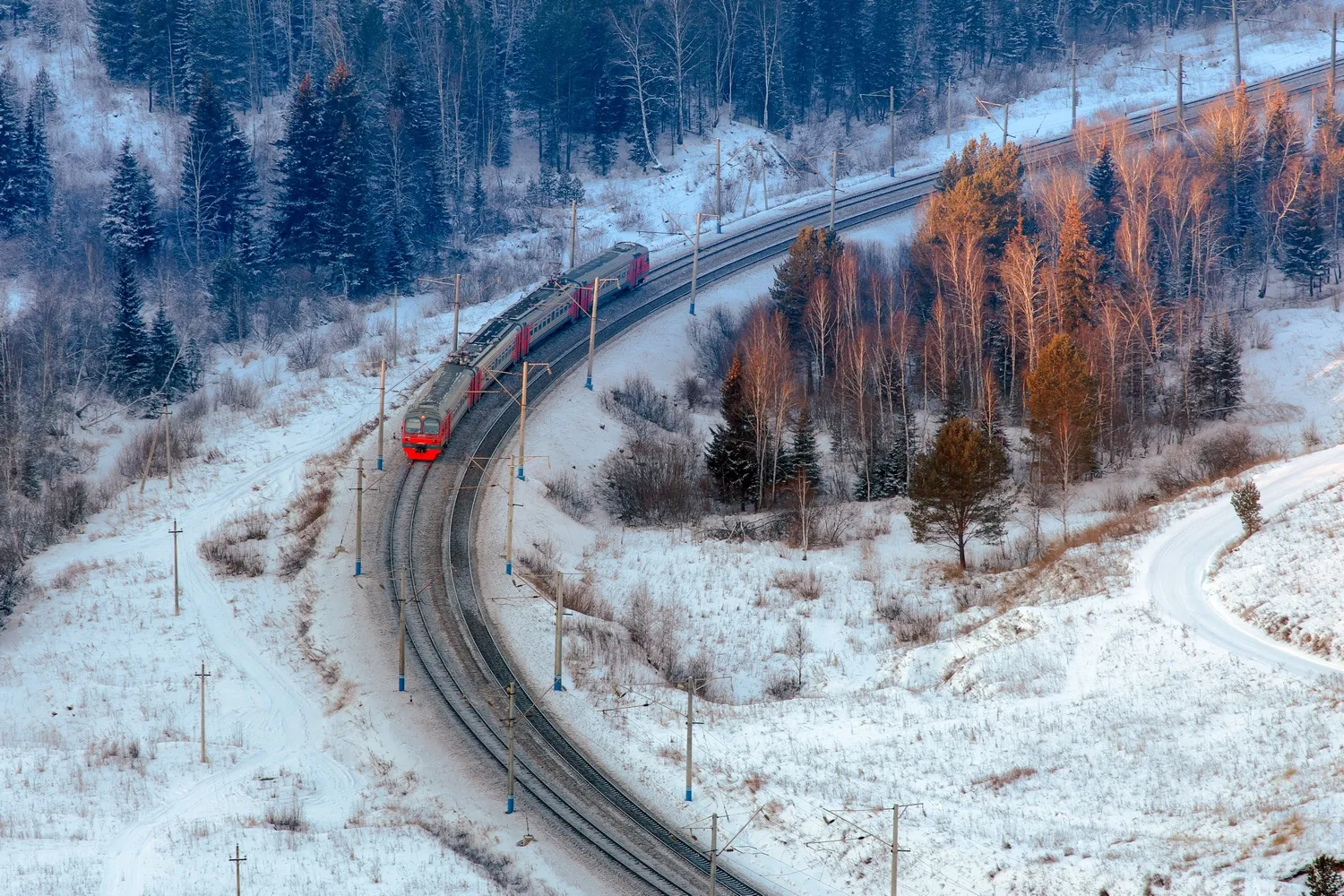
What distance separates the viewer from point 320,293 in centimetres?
8181

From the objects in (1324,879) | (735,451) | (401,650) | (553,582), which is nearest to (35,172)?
(735,451)

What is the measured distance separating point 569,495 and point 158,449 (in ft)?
63.6

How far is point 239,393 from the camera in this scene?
6800 centimetres

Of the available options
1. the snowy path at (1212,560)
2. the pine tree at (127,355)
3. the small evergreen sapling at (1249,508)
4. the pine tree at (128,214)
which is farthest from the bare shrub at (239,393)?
the small evergreen sapling at (1249,508)

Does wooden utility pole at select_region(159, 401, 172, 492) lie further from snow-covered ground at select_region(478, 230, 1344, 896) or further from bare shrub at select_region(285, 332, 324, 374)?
snow-covered ground at select_region(478, 230, 1344, 896)

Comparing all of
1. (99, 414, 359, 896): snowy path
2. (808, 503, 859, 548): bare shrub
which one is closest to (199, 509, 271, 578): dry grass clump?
(99, 414, 359, 896): snowy path

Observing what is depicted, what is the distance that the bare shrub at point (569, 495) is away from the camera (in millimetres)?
58656

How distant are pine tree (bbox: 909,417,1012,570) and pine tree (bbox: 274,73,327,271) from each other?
44487 millimetres

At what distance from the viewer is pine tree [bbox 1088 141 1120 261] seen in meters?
78.4

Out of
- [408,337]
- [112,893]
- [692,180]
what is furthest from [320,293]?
[112,893]

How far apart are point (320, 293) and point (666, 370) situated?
23542 millimetres

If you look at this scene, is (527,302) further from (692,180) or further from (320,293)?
(692,180)

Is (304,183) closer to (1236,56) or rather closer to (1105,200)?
(1105,200)

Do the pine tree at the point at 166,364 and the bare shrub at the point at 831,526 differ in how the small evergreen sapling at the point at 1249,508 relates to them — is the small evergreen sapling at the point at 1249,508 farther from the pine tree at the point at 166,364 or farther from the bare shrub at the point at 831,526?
the pine tree at the point at 166,364
